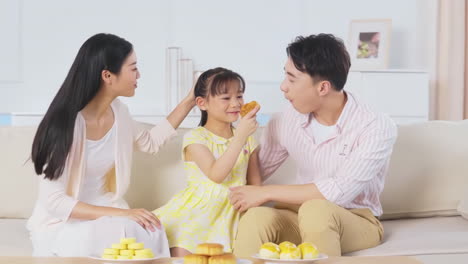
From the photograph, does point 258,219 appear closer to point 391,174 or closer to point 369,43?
point 391,174

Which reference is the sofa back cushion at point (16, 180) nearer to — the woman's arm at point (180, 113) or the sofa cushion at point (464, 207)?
the woman's arm at point (180, 113)

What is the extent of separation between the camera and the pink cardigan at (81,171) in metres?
2.27

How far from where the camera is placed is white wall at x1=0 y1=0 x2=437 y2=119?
548 cm

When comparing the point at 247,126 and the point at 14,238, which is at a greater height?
the point at 247,126

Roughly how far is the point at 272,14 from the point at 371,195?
3.36 meters

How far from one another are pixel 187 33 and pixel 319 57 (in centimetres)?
328

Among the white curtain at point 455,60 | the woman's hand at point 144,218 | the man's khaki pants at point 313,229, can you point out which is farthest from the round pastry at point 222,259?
the white curtain at point 455,60

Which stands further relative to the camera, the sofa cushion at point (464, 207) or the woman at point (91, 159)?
the sofa cushion at point (464, 207)

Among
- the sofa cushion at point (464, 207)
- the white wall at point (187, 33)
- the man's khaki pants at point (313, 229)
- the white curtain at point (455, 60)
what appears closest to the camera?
the man's khaki pants at point (313, 229)

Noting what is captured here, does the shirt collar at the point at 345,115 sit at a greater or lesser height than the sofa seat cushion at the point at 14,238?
greater

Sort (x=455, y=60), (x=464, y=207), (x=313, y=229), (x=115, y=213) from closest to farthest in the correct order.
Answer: (x=313, y=229)
(x=115, y=213)
(x=464, y=207)
(x=455, y=60)

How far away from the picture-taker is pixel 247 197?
90.9 inches

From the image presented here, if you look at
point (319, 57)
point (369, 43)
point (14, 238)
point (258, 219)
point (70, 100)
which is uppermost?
point (369, 43)

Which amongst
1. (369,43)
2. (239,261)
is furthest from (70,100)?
(369,43)
